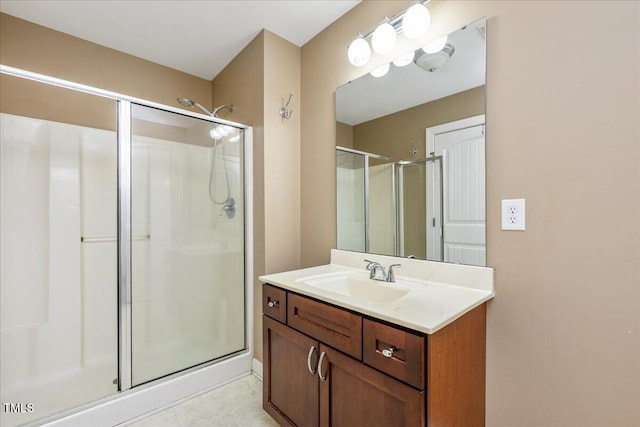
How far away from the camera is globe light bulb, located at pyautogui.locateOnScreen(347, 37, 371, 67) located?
1583 millimetres

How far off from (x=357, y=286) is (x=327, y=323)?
389 millimetres

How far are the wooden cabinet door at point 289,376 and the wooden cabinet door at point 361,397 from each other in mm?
66

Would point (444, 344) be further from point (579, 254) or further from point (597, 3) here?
point (597, 3)

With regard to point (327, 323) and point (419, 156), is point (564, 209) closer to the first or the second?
point (419, 156)

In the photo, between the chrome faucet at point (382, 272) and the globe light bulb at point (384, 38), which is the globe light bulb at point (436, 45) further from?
the chrome faucet at point (382, 272)

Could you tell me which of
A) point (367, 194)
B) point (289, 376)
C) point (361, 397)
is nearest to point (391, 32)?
point (367, 194)

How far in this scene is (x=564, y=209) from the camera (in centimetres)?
100

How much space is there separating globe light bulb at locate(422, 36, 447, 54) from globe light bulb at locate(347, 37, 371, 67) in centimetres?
33

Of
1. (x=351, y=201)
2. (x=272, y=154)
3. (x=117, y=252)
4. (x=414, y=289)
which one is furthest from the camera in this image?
(x=272, y=154)

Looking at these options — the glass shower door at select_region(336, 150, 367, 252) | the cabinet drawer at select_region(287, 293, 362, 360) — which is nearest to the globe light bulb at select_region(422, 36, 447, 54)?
Answer: the glass shower door at select_region(336, 150, 367, 252)

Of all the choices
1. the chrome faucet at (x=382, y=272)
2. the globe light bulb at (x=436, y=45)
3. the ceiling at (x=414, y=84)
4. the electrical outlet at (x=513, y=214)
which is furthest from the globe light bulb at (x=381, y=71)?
the chrome faucet at (x=382, y=272)

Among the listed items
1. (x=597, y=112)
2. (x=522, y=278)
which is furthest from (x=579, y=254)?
(x=597, y=112)

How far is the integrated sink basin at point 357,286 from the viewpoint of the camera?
135 centimetres

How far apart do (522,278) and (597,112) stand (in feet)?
2.04
